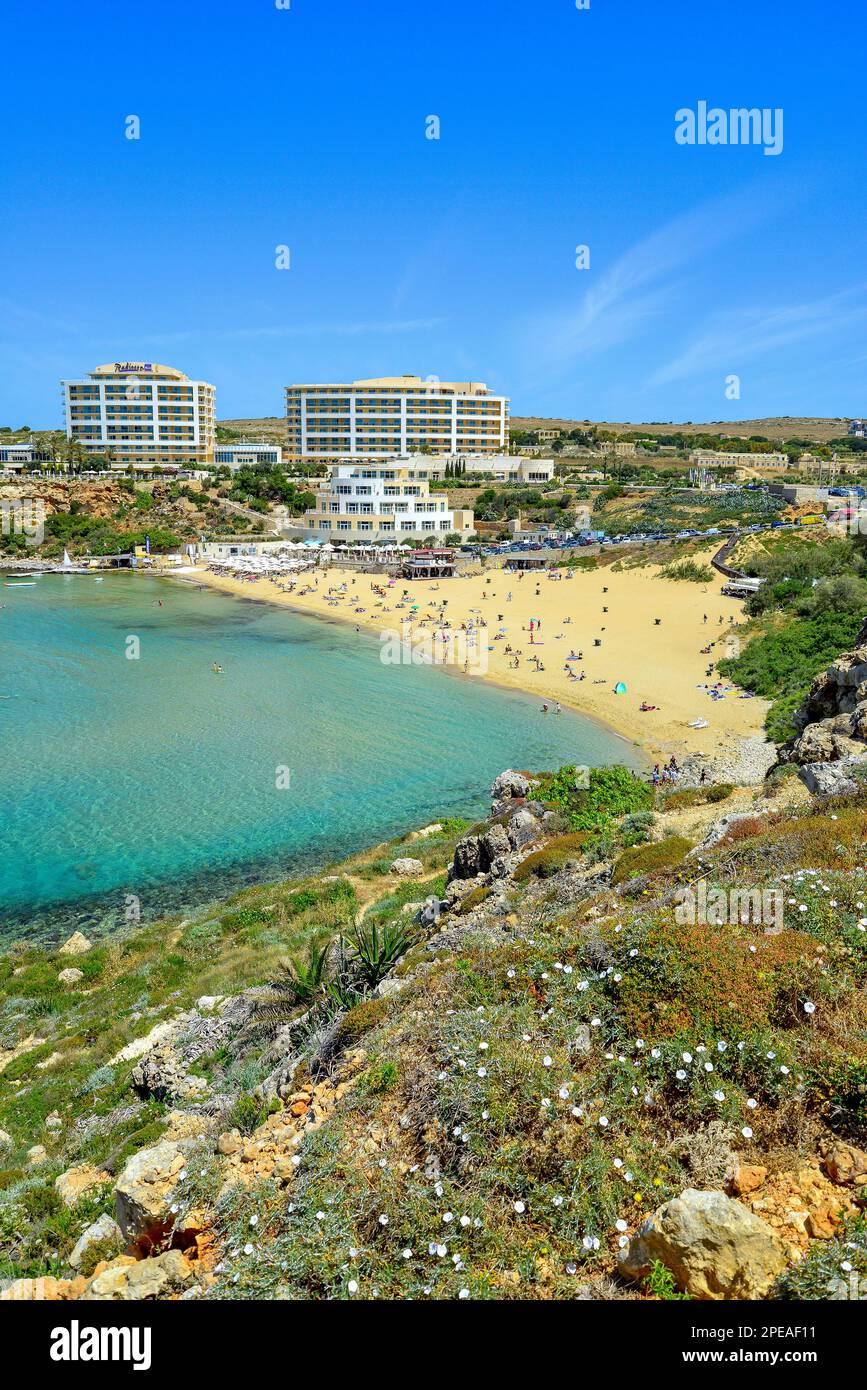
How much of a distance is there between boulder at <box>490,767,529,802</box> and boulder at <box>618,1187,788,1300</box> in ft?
48.2

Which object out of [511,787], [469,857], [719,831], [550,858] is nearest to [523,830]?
[469,857]

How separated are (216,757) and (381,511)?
2286 inches

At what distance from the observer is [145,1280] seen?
6141 mm

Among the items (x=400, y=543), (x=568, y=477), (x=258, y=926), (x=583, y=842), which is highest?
(x=568, y=477)

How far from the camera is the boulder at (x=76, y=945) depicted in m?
17.0

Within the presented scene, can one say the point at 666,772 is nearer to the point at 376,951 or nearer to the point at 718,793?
the point at 718,793

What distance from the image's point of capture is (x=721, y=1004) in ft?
22.6

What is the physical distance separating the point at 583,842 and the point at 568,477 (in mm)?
97795

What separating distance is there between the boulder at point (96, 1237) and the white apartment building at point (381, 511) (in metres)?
76.9

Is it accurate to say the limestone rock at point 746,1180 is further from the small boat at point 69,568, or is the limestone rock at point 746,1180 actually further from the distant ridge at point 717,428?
the distant ridge at point 717,428

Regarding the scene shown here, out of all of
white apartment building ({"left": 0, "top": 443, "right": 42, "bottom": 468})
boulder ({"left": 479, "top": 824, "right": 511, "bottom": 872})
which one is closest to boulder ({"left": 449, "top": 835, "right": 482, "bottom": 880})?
boulder ({"left": 479, "top": 824, "right": 511, "bottom": 872})

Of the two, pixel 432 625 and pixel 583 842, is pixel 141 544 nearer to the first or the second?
pixel 432 625

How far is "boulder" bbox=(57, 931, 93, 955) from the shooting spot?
16997 millimetres
